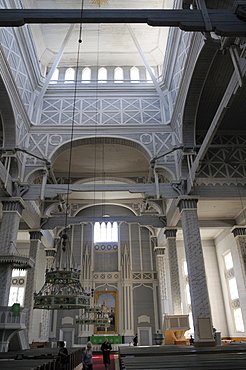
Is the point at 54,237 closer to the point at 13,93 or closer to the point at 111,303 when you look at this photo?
the point at 111,303

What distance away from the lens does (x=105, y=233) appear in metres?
25.6

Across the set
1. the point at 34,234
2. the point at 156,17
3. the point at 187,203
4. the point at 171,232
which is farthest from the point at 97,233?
the point at 156,17

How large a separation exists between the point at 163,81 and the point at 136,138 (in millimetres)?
4050

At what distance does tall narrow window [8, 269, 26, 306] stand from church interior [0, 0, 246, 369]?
0.10m

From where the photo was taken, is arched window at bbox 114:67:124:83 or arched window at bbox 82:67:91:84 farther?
arched window at bbox 114:67:124:83

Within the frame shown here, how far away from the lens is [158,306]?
23172 mm

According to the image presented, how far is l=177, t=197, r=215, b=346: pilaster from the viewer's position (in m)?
11.3

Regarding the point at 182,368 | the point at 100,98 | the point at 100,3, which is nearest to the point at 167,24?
the point at 182,368

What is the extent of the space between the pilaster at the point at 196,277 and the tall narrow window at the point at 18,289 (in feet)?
54.3

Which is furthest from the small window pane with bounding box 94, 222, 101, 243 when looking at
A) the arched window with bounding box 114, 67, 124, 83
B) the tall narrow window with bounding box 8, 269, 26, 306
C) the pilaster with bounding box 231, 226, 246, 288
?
the arched window with bounding box 114, 67, 124, 83

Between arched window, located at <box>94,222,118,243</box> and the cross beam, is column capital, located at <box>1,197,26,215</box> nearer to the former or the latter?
the cross beam

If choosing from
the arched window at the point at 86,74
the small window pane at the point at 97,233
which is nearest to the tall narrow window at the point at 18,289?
the small window pane at the point at 97,233

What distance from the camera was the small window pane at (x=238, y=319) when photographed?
821 inches

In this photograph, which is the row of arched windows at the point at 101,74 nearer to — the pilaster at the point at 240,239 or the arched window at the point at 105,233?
the pilaster at the point at 240,239
